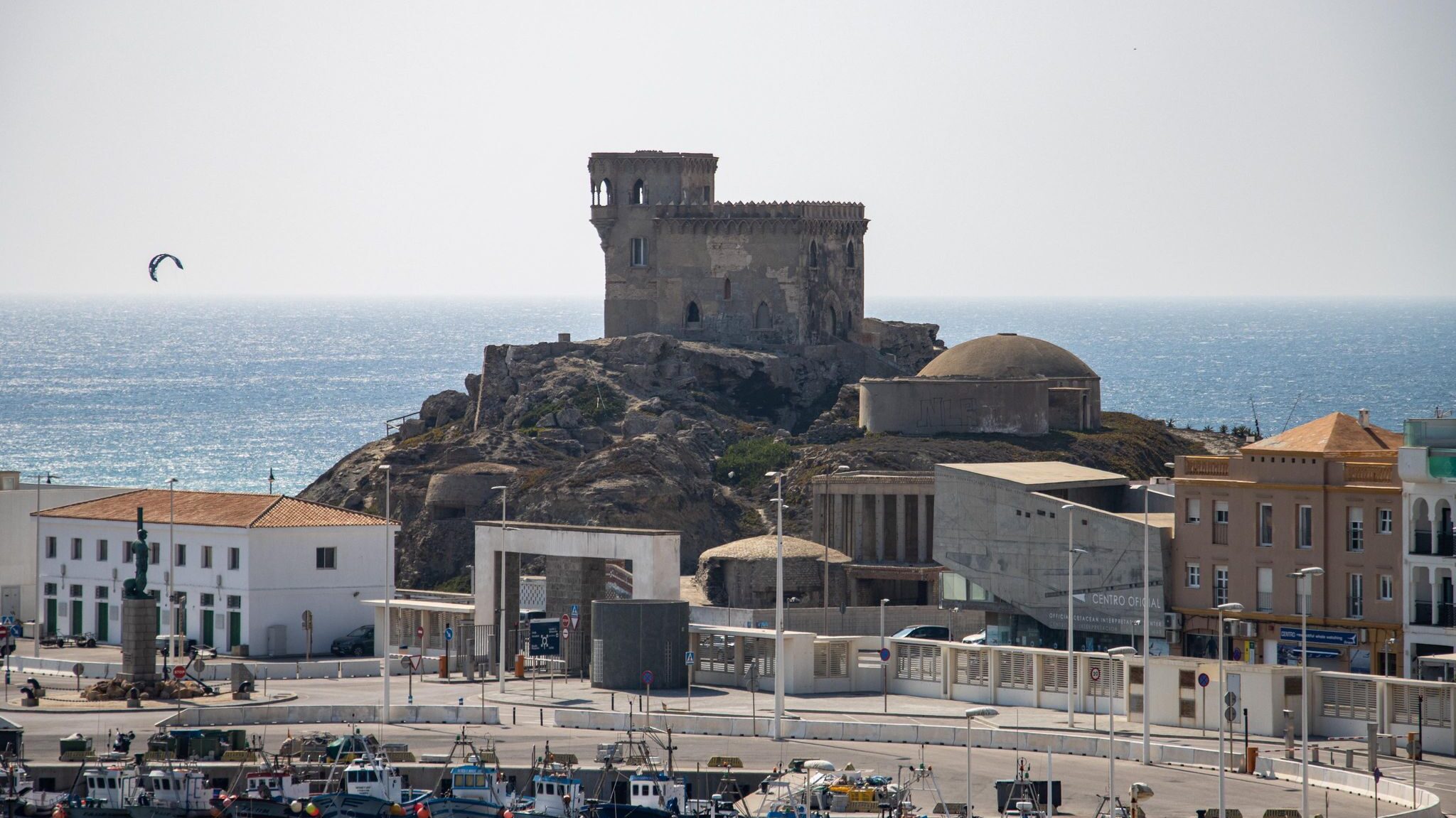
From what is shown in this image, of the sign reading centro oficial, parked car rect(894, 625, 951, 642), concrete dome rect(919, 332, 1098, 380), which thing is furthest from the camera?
concrete dome rect(919, 332, 1098, 380)

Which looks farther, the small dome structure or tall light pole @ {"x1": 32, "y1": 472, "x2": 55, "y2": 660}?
the small dome structure

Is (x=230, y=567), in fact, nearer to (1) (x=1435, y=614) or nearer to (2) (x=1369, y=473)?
(2) (x=1369, y=473)

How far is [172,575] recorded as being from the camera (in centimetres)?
8156

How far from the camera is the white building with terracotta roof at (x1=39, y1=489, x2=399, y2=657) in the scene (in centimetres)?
8125

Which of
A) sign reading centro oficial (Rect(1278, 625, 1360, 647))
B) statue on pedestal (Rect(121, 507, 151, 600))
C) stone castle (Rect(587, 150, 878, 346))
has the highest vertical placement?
stone castle (Rect(587, 150, 878, 346))

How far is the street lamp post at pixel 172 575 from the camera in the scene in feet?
256

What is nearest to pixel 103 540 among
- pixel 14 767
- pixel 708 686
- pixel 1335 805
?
pixel 708 686

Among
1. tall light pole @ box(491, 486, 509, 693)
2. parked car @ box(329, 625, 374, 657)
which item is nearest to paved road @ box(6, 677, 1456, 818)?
tall light pole @ box(491, 486, 509, 693)

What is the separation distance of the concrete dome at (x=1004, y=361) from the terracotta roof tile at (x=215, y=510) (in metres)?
40.6

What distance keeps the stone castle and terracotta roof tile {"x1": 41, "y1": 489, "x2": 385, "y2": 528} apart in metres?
48.5

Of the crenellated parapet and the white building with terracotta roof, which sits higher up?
the crenellated parapet

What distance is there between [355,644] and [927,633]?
754 inches

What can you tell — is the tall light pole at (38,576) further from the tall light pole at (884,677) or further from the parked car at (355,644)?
the tall light pole at (884,677)

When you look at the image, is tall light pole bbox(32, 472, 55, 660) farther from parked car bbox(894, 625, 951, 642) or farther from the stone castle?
the stone castle
